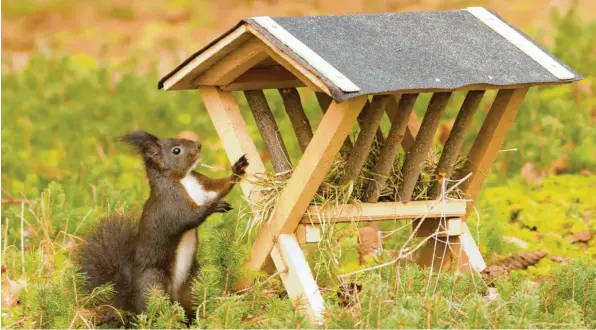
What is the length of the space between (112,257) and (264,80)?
111 centimetres

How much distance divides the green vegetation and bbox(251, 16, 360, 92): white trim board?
0.81 m

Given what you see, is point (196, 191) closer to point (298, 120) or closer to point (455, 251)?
point (298, 120)

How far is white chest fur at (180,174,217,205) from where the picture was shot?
535 cm

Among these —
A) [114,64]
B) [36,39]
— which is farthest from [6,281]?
[36,39]

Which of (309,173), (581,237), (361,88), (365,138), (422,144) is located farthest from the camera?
(581,237)

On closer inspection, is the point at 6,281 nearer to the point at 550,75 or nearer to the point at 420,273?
the point at 420,273

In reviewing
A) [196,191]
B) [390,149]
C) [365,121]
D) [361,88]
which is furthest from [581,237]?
[361,88]

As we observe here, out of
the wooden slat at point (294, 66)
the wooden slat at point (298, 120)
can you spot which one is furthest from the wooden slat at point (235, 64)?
the wooden slat at point (298, 120)

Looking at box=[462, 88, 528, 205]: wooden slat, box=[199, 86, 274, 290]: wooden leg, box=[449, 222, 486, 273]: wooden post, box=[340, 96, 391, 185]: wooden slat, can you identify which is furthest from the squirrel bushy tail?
box=[462, 88, 528, 205]: wooden slat

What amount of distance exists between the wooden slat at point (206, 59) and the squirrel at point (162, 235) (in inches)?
10.8

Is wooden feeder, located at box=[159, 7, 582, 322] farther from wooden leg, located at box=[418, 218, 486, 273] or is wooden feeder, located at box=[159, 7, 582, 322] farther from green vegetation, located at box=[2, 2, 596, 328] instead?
green vegetation, located at box=[2, 2, 596, 328]

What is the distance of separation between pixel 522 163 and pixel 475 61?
3.24 meters

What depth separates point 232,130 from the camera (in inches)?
Answer: 215

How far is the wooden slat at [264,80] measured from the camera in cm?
547
